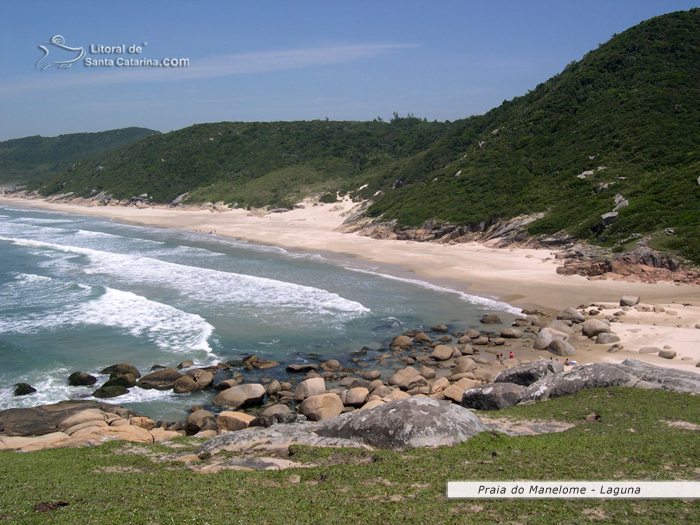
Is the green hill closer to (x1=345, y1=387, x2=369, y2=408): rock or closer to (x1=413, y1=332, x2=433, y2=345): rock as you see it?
(x1=413, y1=332, x2=433, y2=345): rock

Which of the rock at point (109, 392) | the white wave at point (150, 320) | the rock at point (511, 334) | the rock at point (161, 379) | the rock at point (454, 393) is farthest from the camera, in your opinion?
the white wave at point (150, 320)

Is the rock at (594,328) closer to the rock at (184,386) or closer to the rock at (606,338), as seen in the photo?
the rock at (606,338)

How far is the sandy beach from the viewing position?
20016 millimetres

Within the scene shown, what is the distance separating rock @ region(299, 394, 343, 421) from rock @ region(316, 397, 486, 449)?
3.36 meters

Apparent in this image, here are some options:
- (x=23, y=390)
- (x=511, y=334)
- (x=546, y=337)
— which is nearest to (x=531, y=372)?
(x=546, y=337)

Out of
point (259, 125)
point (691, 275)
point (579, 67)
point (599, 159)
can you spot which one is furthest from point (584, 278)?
point (259, 125)

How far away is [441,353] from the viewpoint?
20.1 meters

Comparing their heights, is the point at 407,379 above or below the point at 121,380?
above

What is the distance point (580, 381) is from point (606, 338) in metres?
7.71

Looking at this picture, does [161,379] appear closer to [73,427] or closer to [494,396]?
[73,427]

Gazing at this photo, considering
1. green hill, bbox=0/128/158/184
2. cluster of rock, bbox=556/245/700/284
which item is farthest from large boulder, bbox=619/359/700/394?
green hill, bbox=0/128/158/184

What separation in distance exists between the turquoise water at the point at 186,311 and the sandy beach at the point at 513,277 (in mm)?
2411

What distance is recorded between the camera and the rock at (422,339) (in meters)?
21.9

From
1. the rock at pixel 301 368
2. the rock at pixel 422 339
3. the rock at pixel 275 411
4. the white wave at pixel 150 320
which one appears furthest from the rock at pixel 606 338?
the white wave at pixel 150 320
